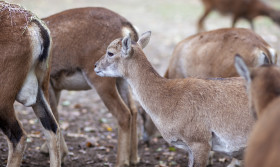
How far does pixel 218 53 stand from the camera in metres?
6.98

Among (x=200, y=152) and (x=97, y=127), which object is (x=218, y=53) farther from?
(x=97, y=127)

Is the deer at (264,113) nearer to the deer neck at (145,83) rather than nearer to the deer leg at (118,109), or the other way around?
the deer neck at (145,83)

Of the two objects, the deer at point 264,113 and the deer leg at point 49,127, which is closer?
the deer at point 264,113

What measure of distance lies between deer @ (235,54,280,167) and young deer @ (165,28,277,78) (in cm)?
284

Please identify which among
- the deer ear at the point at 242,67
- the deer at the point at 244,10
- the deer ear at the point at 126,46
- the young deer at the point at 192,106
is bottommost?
the deer at the point at 244,10

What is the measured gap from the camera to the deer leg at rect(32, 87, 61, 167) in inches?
221

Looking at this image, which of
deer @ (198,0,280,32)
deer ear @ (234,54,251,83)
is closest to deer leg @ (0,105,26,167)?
deer ear @ (234,54,251,83)

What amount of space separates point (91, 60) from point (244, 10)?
9926 mm

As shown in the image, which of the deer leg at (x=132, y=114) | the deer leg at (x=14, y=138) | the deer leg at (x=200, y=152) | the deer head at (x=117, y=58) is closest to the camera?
the deer leg at (x=200, y=152)

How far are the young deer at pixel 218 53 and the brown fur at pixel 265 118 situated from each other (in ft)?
9.41

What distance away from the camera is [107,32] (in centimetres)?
666

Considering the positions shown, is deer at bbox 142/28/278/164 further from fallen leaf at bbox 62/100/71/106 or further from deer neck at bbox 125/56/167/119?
fallen leaf at bbox 62/100/71/106

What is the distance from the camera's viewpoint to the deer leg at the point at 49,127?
561 cm

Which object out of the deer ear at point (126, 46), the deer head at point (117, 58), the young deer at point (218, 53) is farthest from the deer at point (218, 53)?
the deer ear at point (126, 46)
